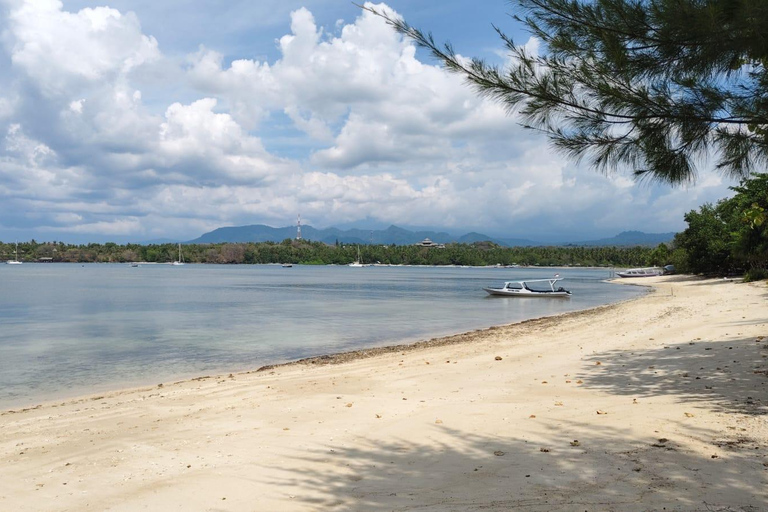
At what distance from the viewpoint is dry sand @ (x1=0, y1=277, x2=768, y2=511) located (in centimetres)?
525

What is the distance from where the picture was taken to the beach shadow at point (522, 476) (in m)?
4.85

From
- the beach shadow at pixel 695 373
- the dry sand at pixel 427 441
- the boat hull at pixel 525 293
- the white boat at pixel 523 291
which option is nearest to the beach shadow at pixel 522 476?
the dry sand at pixel 427 441

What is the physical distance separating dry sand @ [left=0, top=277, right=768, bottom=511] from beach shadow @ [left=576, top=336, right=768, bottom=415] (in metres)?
0.05

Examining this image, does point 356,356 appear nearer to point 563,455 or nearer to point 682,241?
point 563,455

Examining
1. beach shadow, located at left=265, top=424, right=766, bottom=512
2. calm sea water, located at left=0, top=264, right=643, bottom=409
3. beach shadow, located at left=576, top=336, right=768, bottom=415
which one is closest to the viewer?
beach shadow, located at left=265, top=424, right=766, bottom=512

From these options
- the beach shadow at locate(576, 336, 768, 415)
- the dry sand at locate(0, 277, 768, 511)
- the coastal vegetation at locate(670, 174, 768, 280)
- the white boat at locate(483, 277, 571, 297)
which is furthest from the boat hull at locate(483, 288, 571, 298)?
the dry sand at locate(0, 277, 768, 511)

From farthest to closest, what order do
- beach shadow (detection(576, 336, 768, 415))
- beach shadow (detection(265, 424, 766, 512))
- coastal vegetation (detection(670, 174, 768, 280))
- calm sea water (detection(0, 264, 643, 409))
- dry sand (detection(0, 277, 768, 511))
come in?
1. coastal vegetation (detection(670, 174, 768, 280))
2. calm sea water (detection(0, 264, 643, 409))
3. beach shadow (detection(576, 336, 768, 415))
4. dry sand (detection(0, 277, 768, 511))
5. beach shadow (detection(265, 424, 766, 512))

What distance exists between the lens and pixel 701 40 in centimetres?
632

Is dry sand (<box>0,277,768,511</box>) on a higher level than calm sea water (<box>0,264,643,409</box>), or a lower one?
higher

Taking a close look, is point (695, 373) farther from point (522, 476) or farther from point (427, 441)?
point (522, 476)

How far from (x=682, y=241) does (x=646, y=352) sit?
60697mm

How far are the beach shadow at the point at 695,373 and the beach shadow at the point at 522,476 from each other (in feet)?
8.15

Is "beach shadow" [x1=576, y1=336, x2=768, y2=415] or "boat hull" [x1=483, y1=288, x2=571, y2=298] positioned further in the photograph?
"boat hull" [x1=483, y1=288, x2=571, y2=298]

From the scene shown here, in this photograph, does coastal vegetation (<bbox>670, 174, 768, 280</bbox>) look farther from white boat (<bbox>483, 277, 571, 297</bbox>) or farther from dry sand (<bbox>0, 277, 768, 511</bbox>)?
dry sand (<bbox>0, 277, 768, 511</bbox>)
